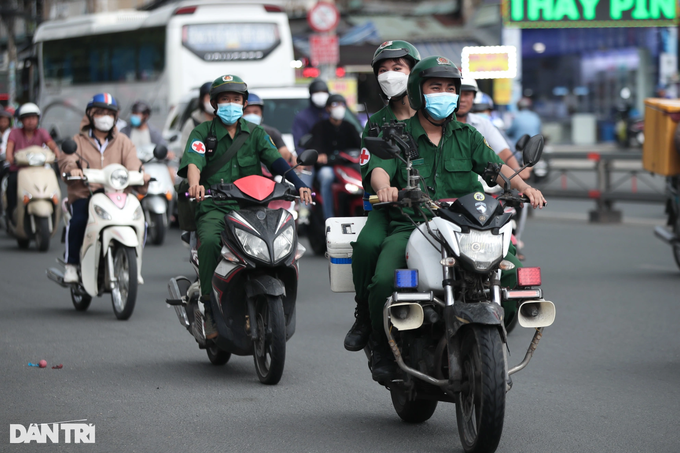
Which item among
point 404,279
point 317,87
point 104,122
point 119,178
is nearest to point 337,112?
point 317,87

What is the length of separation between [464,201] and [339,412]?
5.35ft

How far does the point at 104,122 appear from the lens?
357 inches

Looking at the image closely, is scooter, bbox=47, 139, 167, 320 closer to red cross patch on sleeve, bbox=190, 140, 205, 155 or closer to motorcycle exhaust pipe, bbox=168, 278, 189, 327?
motorcycle exhaust pipe, bbox=168, 278, 189, 327

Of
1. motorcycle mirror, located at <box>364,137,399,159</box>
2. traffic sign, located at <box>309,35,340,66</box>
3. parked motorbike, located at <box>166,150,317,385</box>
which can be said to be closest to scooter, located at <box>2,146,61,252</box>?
parked motorbike, located at <box>166,150,317,385</box>

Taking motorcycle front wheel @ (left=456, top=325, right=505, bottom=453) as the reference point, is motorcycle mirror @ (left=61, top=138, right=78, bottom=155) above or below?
above

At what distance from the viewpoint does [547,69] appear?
41.7 metres

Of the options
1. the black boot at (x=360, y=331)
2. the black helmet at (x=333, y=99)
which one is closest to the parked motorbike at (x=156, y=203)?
the black helmet at (x=333, y=99)

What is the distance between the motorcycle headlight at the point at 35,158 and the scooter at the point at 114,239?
4.75m

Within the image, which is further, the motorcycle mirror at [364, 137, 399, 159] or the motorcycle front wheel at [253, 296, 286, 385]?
the motorcycle front wheel at [253, 296, 286, 385]

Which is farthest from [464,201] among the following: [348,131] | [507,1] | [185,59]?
[185,59]

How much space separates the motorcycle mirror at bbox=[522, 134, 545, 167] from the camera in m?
5.03

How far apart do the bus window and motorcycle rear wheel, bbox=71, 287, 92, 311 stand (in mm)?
14770

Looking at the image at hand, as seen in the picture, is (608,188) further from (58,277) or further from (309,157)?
(309,157)

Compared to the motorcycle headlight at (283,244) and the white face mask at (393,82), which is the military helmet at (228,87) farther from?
the white face mask at (393,82)
